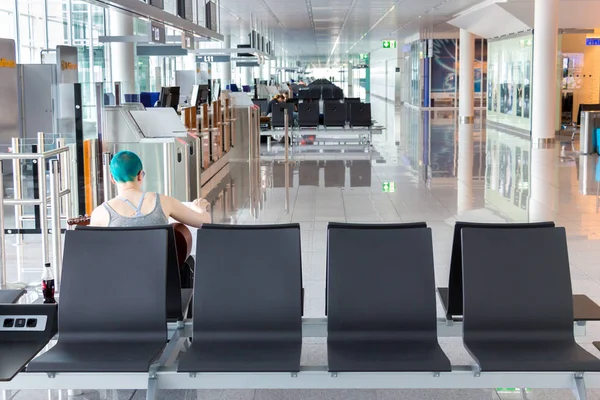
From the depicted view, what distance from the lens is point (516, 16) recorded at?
838 inches

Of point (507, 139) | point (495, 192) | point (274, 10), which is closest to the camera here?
point (495, 192)

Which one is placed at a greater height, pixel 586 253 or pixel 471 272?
pixel 471 272

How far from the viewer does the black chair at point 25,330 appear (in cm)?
320

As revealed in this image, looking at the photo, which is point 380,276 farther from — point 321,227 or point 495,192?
point 495,192

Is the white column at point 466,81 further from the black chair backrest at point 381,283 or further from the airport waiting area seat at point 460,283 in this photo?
the black chair backrest at point 381,283

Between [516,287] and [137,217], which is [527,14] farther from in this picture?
[516,287]

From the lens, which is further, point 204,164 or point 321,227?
point 204,164

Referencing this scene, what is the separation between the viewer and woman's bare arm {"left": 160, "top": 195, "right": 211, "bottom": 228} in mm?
4398

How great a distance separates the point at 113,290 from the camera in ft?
11.4

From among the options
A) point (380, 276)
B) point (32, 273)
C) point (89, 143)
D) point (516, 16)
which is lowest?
point (32, 273)

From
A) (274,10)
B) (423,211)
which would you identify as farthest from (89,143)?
(274,10)

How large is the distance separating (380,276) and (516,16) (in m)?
19.2

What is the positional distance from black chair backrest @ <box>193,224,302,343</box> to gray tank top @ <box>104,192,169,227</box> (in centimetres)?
86

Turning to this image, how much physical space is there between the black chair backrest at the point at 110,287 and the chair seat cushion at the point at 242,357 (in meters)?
0.21
